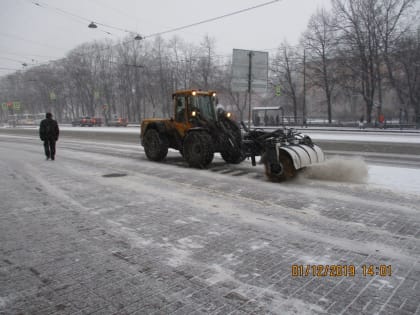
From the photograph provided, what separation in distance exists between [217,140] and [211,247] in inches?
234

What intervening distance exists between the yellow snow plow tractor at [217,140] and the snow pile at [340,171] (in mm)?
251

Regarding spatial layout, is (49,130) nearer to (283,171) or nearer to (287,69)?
(283,171)

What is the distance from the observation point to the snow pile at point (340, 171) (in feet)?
26.7

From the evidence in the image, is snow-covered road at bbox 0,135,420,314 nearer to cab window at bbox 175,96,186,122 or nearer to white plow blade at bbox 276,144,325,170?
white plow blade at bbox 276,144,325,170

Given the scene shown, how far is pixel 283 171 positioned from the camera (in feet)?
25.7

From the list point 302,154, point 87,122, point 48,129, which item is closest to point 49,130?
point 48,129

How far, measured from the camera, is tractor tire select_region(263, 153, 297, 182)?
7.86 m

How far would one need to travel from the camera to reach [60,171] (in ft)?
32.7

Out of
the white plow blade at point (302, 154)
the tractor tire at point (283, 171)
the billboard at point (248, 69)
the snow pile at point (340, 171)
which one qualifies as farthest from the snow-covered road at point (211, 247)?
the billboard at point (248, 69)

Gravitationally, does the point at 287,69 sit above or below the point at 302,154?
above
